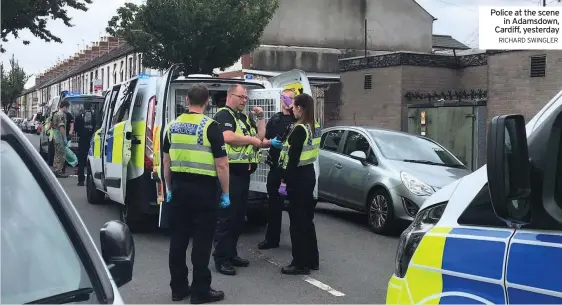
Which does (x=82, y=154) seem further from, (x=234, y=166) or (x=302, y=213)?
(x=302, y=213)

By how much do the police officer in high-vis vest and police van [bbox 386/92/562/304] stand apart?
11.0 feet

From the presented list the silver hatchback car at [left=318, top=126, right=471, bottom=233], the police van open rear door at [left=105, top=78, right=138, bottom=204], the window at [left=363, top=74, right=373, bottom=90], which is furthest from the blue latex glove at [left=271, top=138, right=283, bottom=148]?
the window at [left=363, top=74, right=373, bottom=90]

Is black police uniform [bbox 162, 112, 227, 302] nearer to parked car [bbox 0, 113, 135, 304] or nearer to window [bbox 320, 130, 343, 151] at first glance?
parked car [bbox 0, 113, 135, 304]

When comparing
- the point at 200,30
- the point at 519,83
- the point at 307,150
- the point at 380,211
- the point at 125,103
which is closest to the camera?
the point at 307,150

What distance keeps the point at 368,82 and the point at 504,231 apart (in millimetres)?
17232

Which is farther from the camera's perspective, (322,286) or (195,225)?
(322,286)

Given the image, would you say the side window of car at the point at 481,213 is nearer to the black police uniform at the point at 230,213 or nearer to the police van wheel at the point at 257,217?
the black police uniform at the point at 230,213

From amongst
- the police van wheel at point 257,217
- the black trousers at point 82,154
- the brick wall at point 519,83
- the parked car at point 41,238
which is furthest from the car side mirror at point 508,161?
the brick wall at point 519,83

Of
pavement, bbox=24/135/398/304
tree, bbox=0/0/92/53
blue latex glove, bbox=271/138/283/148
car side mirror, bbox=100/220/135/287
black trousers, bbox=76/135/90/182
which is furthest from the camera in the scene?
tree, bbox=0/0/92/53

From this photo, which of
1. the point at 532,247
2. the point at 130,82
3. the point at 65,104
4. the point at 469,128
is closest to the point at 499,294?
the point at 532,247

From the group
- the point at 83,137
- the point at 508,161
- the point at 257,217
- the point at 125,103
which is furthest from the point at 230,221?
the point at 83,137

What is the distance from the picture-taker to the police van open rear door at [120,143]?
7.66 metres

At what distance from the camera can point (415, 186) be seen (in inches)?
313

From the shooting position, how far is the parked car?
2.19 meters
